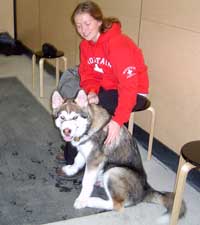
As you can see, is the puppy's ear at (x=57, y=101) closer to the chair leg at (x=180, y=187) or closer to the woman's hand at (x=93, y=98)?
the woman's hand at (x=93, y=98)

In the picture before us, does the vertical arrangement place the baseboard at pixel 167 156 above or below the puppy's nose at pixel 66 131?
below

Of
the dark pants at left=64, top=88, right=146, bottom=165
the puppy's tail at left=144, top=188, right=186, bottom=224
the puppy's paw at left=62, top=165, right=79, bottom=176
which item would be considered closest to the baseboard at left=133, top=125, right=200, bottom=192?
the puppy's tail at left=144, top=188, right=186, bottom=224

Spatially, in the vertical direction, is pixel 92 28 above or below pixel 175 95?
above

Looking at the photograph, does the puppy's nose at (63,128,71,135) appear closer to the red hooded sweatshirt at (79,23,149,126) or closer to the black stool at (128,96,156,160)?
the red hooded sweatshirt at (79,23,149,126)

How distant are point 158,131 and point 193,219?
84cm

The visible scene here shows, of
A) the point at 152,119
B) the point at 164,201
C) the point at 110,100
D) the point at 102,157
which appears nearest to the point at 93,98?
the point at 110,100

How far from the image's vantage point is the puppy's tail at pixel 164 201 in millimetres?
2016

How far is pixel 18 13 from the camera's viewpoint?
5.73 m

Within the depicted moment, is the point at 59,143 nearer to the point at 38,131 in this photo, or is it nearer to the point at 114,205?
the point at 38,131

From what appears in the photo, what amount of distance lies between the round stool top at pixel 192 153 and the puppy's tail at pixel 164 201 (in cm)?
39

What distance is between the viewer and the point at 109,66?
2283 millimetres

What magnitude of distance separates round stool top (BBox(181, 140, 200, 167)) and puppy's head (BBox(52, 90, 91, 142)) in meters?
0.58

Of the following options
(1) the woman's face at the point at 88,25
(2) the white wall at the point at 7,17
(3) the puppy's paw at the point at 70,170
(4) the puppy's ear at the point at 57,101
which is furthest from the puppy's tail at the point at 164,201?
(2) the white wall at the point at 7,17

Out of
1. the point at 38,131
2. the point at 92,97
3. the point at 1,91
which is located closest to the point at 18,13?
the point at 1,91
